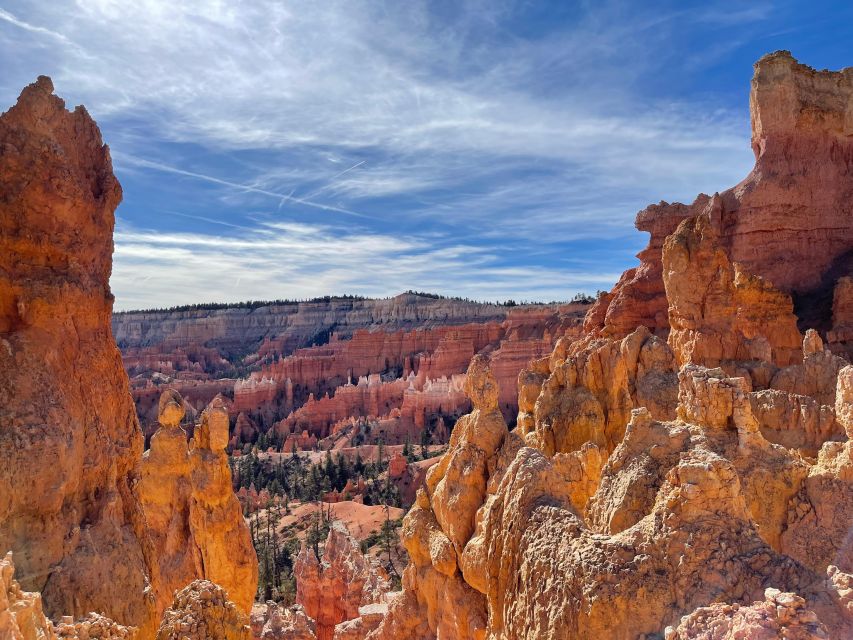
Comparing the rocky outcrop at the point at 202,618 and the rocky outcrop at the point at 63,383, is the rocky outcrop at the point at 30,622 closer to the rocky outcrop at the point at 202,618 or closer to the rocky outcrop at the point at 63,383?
the rocky outcrop at the point at 202,618

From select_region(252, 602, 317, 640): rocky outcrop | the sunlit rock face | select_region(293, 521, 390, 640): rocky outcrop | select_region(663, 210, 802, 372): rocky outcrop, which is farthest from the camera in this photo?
select_region(293, 521, 390, 640): rocky outcrop

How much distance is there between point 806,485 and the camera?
557 cm

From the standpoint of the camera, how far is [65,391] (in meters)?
6.00

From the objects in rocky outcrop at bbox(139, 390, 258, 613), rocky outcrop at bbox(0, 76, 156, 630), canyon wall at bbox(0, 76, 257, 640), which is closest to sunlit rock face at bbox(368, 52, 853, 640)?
canyon wall at bbox(0, 76, 257, 640)

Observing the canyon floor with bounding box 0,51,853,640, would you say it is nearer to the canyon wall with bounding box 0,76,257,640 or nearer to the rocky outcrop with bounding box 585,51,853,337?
the canyon wall with bounding box 0,76,257,640

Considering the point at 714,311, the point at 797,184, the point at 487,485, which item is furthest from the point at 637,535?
the point at 797,184

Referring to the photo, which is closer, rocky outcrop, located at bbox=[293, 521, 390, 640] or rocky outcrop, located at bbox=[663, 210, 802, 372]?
rocky outcrop, located at bbox=[663, 210, 802, 372]

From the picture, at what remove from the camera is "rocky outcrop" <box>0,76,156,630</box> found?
5277mm

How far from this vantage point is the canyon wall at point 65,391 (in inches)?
206

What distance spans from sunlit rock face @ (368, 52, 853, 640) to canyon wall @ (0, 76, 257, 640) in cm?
294

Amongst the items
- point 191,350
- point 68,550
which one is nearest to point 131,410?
point 68,550

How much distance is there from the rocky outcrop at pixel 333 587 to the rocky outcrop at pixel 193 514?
12.8 ft

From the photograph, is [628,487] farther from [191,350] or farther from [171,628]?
[191,350]

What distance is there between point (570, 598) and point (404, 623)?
15.4 ft
